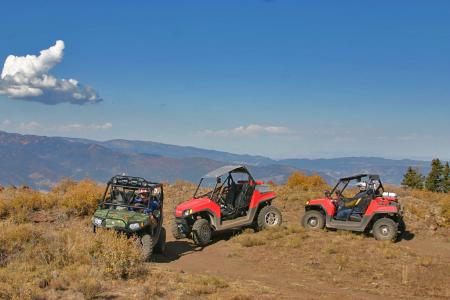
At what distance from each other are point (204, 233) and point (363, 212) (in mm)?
5212

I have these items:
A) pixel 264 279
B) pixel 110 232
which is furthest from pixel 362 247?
pixel 110 232

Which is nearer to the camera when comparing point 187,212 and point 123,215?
point 123,215

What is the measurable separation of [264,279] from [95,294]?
3.91m

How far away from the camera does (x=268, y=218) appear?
15156mm

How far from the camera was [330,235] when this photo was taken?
46.1ft

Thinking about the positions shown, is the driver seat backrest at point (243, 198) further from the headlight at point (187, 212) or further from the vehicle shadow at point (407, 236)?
the vehicle shadow at point (407, 236)

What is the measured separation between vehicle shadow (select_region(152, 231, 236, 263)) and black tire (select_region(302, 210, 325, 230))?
2.53m

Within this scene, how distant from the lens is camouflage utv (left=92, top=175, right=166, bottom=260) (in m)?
11.1

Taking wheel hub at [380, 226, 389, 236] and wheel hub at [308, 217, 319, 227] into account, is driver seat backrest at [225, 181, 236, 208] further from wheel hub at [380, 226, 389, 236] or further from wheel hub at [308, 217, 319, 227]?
wheel hub at [380, 226, 389, 236]

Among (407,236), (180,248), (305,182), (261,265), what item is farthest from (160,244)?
(305,182)

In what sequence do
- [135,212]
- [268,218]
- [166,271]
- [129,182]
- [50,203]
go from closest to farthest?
[166,271]
[135,212]
[129,182]
[268,218]
[50,203]

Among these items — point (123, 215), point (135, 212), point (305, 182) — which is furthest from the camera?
Result: point (305, 182)

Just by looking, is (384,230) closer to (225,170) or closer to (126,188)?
(225,170)

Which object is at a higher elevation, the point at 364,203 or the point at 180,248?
the point at 364,203
